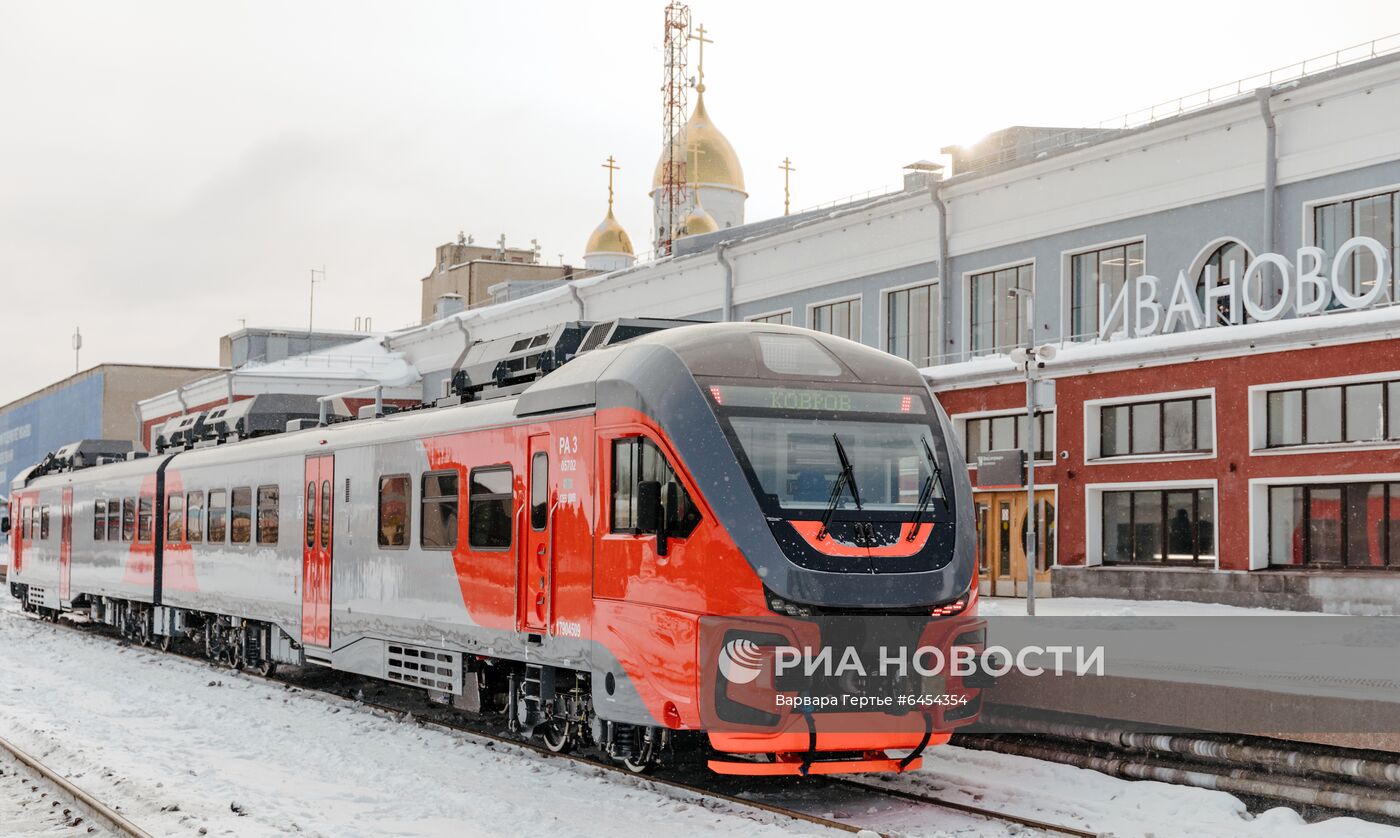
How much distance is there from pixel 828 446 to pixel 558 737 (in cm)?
375

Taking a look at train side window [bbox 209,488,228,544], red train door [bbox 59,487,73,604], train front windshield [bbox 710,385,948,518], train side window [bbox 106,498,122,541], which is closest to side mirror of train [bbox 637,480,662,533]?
train front windshield [bbox 710,385,948,518]

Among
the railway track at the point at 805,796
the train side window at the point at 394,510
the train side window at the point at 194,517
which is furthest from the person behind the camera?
the train side window at the point at 194,517

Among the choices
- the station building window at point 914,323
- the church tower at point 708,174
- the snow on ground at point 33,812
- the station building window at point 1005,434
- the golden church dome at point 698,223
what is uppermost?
the church tower at point 708,174

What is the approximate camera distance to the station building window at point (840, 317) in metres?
33.6

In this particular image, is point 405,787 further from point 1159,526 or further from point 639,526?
point 1159,526

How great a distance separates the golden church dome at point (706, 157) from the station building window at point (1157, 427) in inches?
1528

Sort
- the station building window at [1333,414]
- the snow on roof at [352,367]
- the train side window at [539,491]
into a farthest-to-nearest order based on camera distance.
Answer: the snow on roof at [352,367], the station building window at [1333,414], the train side window at [539,491]

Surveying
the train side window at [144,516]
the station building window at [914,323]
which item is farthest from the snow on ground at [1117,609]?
the train side window at [144,516]

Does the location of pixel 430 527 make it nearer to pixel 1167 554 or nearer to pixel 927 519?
pixel 927 519

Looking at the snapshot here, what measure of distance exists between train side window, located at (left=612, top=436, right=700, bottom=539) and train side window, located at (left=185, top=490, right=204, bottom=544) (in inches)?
465

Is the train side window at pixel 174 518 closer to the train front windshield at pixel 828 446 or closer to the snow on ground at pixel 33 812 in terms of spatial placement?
the snow on ground at pixel 33 812

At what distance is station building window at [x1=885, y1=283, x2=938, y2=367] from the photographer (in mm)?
31586

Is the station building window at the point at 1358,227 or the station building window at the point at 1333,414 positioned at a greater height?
the station building window at the point at 1358,227

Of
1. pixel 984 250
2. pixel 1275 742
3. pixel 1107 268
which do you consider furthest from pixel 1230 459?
pixel 1275 742
